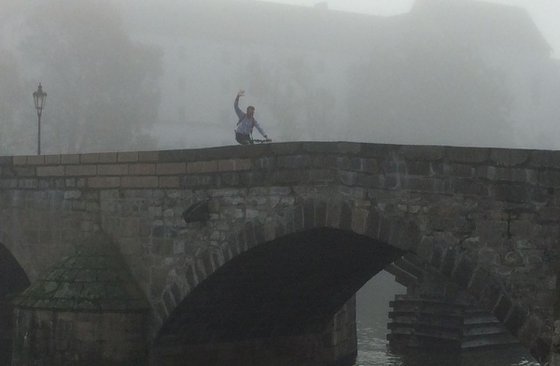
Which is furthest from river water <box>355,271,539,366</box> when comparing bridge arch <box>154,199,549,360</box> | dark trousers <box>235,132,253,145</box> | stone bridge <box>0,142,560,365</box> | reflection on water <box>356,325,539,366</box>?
dark trousers <box>235,132,253,145</box>

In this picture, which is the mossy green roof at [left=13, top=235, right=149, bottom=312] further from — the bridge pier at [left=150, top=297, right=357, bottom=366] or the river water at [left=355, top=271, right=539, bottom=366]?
the river water at [left=355, top=271, right=539, bottom=366]

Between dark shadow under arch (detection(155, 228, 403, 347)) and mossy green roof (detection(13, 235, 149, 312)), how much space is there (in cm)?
79

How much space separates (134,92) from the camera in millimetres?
42219

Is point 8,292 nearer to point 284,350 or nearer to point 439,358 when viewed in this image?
point 284,350

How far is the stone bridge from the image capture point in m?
11.0

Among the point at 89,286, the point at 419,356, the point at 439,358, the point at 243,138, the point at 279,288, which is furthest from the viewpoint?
the point at 419,356

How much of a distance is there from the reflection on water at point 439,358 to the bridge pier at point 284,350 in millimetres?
626

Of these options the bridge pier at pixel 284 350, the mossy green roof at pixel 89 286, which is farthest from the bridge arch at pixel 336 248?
the mossy green roof at pixel 89 286

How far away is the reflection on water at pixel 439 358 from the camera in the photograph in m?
21.0

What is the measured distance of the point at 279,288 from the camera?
16750 mm

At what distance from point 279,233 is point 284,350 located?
5.81 metres

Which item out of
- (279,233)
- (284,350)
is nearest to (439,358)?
(284,350)

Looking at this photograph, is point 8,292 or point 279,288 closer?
point 279,288

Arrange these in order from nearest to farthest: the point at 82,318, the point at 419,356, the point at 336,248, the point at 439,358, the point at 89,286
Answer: the point at 82,318
the point at 336,248
the point at 89,286
the point at 439,358
the point at 419,356
